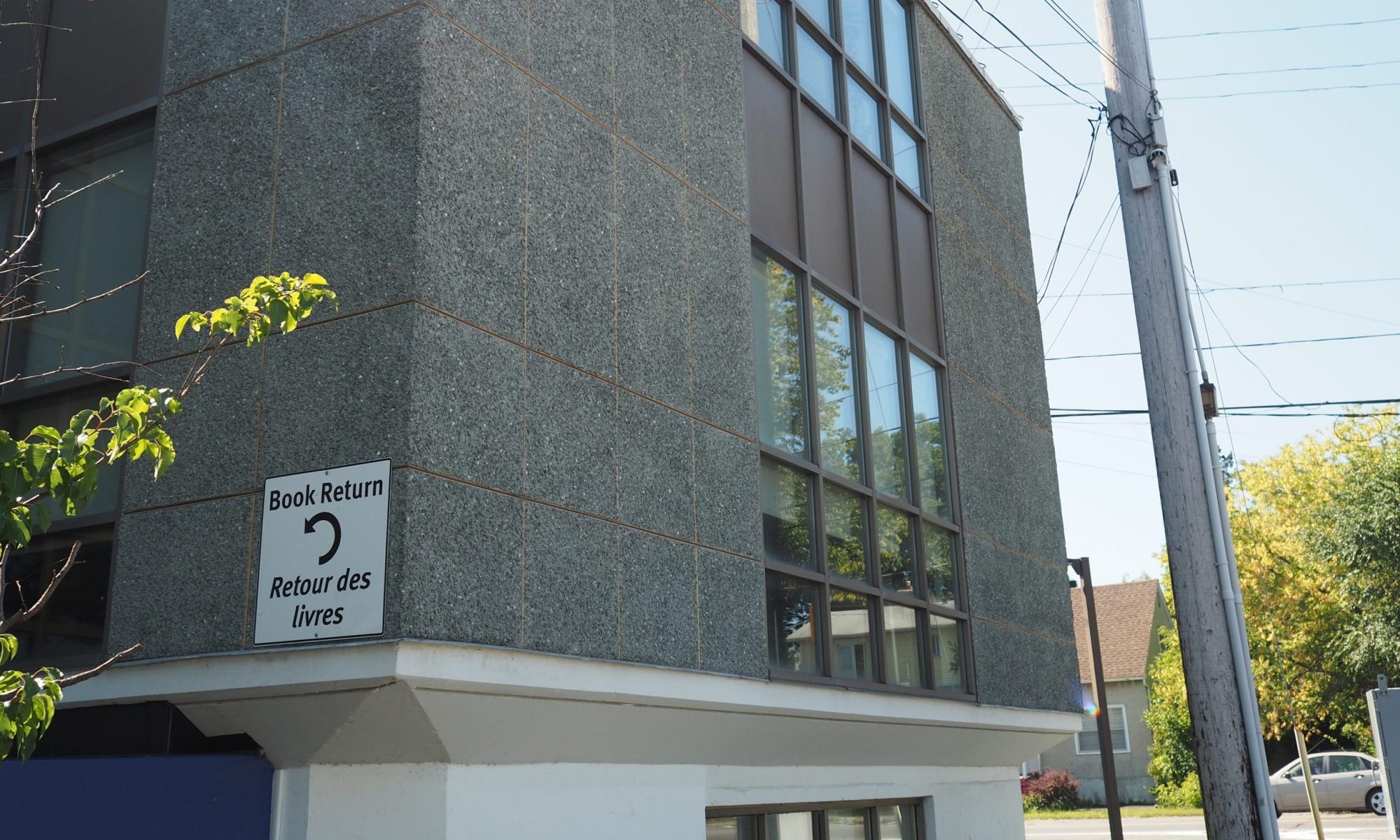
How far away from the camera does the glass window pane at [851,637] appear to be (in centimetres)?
862

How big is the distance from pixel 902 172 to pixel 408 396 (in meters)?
7.12

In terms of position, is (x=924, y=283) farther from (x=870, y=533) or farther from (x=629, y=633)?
(x=629, y=633)

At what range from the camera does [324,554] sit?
5285 mm

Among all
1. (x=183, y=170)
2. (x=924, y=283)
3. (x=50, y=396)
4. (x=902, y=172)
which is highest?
(x=902, y=172)

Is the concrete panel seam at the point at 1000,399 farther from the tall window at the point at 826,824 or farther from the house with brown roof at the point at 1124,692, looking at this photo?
the house with brown roof at the point at 1124,692

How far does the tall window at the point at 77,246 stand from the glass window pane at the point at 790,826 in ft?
14.5

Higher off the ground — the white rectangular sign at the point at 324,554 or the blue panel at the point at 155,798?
the white rectangular sign at the point at 324,554

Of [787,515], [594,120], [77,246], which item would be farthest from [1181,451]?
[77,246]

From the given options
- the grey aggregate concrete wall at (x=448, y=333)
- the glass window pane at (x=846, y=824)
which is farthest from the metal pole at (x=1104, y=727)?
the grey aggregate concrete wall at (x=448, y=333)

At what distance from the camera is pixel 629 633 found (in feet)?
20.7

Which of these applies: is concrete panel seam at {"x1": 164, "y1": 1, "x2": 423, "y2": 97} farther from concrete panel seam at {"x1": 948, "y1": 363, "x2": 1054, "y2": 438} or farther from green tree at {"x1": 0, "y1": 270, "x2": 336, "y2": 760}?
concrete panel seam at {"x1": 948, "y1": 363, "x2": 1054, "y2": 438}

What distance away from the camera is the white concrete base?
5531mm

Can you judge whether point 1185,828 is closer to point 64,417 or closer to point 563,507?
point 563,507

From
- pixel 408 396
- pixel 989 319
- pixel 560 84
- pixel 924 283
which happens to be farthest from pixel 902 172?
pixel 408 396
